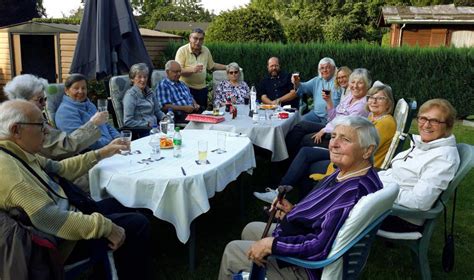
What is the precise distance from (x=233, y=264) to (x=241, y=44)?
839 cm

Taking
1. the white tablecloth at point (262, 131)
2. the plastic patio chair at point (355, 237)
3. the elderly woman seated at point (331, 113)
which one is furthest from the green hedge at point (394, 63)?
the plastic patio chair at point (355, 237)

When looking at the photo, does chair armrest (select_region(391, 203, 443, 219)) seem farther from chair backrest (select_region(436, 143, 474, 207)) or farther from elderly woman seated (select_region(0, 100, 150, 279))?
elderly woman seated (select_region(0, 100, 150, 279))

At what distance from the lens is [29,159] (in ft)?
6.61

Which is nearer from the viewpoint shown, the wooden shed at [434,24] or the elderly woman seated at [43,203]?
the elderly woman seated at [43,203]

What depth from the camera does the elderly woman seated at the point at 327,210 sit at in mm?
1812

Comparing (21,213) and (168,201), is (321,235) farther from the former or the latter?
(21,213)

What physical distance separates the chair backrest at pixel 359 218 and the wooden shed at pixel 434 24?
13081mm

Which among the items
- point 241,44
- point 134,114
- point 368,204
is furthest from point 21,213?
point 241,44

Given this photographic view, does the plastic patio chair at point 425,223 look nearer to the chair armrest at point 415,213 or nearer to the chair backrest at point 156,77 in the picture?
the chair armrest at point 415,213

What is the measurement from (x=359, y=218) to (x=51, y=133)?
2.34 meters

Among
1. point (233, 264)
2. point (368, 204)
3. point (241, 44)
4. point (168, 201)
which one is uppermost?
point (241, 44)

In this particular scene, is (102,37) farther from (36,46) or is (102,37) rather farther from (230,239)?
(36,46)

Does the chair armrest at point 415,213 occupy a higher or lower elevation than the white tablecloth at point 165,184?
lower

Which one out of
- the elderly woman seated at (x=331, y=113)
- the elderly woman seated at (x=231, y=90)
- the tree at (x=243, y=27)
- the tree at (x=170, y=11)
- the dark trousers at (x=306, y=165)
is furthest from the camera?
the tree at (x=170, y=11)
